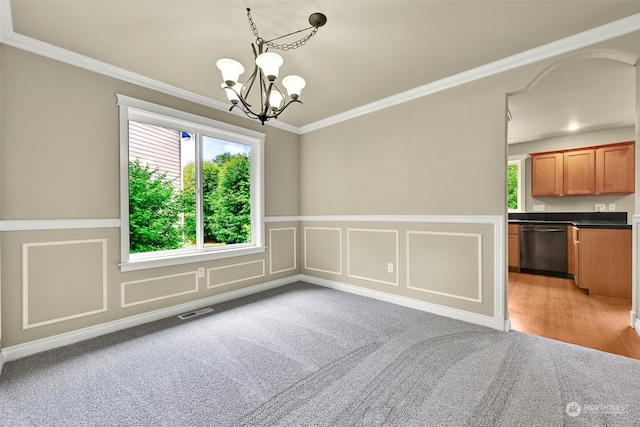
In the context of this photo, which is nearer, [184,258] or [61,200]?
[61,200]

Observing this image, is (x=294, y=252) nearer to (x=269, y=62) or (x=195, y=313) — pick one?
(x=195, y=313)

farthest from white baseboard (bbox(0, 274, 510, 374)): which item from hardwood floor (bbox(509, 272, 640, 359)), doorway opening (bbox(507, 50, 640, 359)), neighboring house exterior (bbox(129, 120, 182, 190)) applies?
neighboring house exterior (bbox(129, 120, 182, 190))

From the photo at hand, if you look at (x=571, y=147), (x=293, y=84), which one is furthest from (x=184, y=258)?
(x=571, y=147)

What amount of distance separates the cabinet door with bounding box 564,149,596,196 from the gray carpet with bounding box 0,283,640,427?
155 inches

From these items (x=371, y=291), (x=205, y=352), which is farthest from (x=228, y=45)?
(x=371, y=291)

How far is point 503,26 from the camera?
2.10 m

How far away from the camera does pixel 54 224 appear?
233cm

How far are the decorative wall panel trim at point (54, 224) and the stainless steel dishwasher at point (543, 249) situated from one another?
20.7 feet

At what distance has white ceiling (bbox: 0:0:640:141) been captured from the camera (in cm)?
188

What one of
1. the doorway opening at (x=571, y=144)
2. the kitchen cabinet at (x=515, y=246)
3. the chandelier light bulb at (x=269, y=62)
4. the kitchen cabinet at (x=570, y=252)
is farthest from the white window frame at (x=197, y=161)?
the kitchen cabinet at (x=570, y=252)

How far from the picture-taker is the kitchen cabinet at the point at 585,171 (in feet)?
14.7

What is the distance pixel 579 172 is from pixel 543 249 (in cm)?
151

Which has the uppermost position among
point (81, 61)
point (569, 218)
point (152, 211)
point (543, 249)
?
point (81, 61)

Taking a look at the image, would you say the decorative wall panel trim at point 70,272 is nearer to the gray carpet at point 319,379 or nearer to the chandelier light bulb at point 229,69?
the gray carpet at point 319,379
